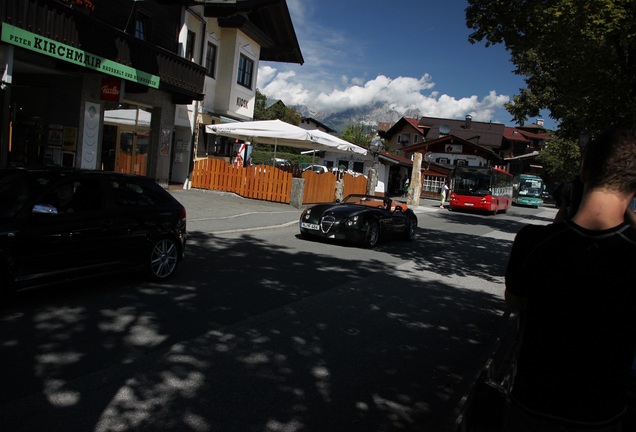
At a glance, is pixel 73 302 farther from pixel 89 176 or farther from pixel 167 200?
pixel 167 200

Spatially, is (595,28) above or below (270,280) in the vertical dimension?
above

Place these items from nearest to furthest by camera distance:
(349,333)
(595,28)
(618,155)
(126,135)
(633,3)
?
(618,155), (349,333), (633,3), (595,28), (126,135)

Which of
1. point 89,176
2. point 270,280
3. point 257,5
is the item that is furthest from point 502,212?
point 89,176

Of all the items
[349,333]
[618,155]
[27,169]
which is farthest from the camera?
[27,169]

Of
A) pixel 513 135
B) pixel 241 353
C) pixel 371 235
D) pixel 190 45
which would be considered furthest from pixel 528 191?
pixel 241 353

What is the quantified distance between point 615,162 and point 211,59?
73.5 ft

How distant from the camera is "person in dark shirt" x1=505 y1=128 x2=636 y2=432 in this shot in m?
1.79

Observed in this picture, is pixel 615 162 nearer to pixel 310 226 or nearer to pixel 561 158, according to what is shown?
pixel 310 226

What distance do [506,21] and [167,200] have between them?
975 centimetres

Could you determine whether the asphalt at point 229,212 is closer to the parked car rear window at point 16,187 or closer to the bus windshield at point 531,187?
the parked car rear window at point 16,187

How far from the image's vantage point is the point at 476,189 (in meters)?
31.0

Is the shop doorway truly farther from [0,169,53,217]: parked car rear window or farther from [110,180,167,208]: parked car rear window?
[0,169,53,217]: parked car rear window

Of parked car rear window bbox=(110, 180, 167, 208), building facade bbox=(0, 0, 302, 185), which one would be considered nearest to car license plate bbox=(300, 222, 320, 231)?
parked car rear window bbox=(110, 180, 167, 208)

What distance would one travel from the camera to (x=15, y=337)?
449 centimetres
